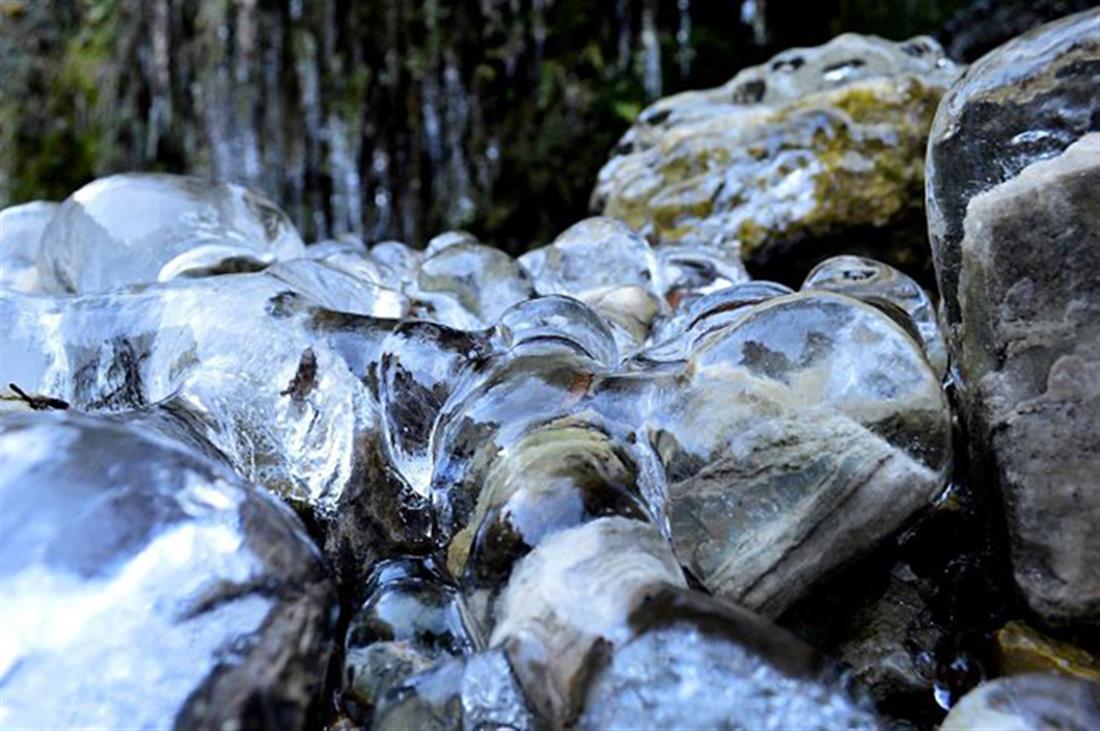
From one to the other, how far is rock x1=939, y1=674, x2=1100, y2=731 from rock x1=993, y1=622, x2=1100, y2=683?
29 cm

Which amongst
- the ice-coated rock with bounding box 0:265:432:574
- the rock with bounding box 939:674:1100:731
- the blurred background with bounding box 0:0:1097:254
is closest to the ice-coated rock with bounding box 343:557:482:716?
the ice-coated rock with bounding box 0:265:432:574

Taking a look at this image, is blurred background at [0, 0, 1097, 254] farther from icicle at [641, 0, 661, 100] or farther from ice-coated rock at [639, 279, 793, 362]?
ice-coated rock at [639, 279, 793, 362]

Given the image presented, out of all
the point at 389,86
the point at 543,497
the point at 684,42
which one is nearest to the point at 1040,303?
the point at 543,497

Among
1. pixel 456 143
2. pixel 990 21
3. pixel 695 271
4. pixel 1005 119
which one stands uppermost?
pixel 1005 119

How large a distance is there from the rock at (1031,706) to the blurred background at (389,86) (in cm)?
492

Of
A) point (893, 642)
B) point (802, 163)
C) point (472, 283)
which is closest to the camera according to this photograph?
point (893, 642)

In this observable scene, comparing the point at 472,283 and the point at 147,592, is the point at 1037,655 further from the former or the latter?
the point at 472,283

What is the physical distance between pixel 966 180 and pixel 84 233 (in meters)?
2.19

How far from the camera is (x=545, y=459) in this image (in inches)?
46.7

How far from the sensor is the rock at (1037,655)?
3.94ft

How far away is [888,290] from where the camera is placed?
5.82 feet

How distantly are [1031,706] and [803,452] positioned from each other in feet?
1.34

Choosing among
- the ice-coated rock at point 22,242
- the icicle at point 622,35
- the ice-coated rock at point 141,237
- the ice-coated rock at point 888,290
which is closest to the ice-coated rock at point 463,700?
the ice-coated rock at point 888,290

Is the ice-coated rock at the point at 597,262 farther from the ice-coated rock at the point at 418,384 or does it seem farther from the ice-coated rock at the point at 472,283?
the ice-coated rock at the point at 418,384
